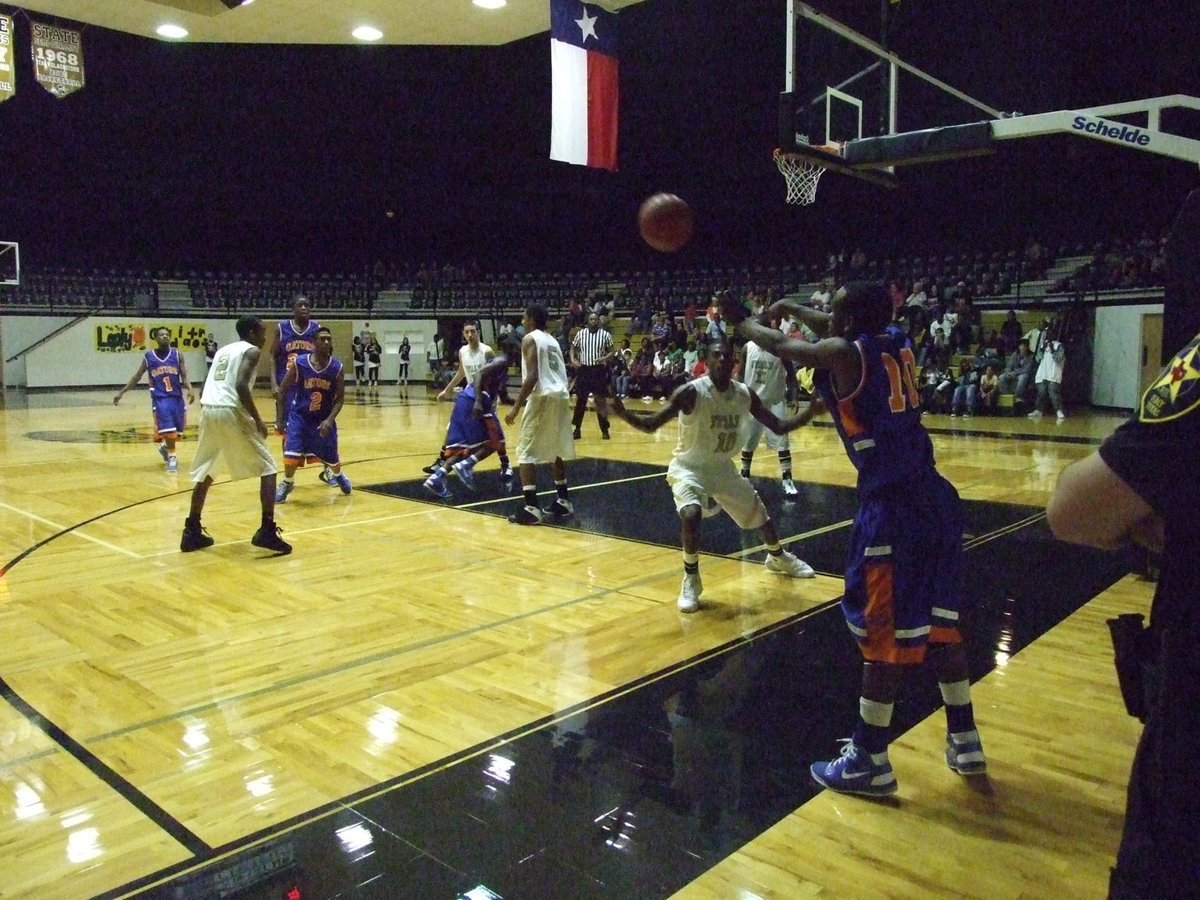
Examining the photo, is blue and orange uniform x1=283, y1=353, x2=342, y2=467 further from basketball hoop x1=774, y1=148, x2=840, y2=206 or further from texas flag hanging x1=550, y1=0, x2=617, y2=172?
basketball hoop x1=774, y1=148, x2=840, y2=206

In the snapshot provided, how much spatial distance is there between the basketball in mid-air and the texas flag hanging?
3.81 metres

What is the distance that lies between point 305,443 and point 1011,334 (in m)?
13.6

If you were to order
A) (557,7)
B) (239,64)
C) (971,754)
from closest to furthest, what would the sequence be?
(971,754) → (557,7) → (239,64)

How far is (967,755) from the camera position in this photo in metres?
3.07

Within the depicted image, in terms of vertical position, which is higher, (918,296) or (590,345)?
(918,296)

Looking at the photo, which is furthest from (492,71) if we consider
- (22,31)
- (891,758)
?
(891,758)

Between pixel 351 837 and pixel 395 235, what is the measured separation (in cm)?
2931

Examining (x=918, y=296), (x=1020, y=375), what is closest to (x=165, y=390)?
(x=918, y=296)

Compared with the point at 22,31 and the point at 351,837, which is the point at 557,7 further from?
the point at 22,31

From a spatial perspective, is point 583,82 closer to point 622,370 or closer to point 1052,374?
point 1052,374

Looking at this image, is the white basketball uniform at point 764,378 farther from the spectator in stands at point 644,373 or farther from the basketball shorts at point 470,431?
the spectator in stands at point 644,373

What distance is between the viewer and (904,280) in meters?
19.8

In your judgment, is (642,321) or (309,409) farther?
(642,321)

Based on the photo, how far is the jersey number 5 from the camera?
9.93 feet
